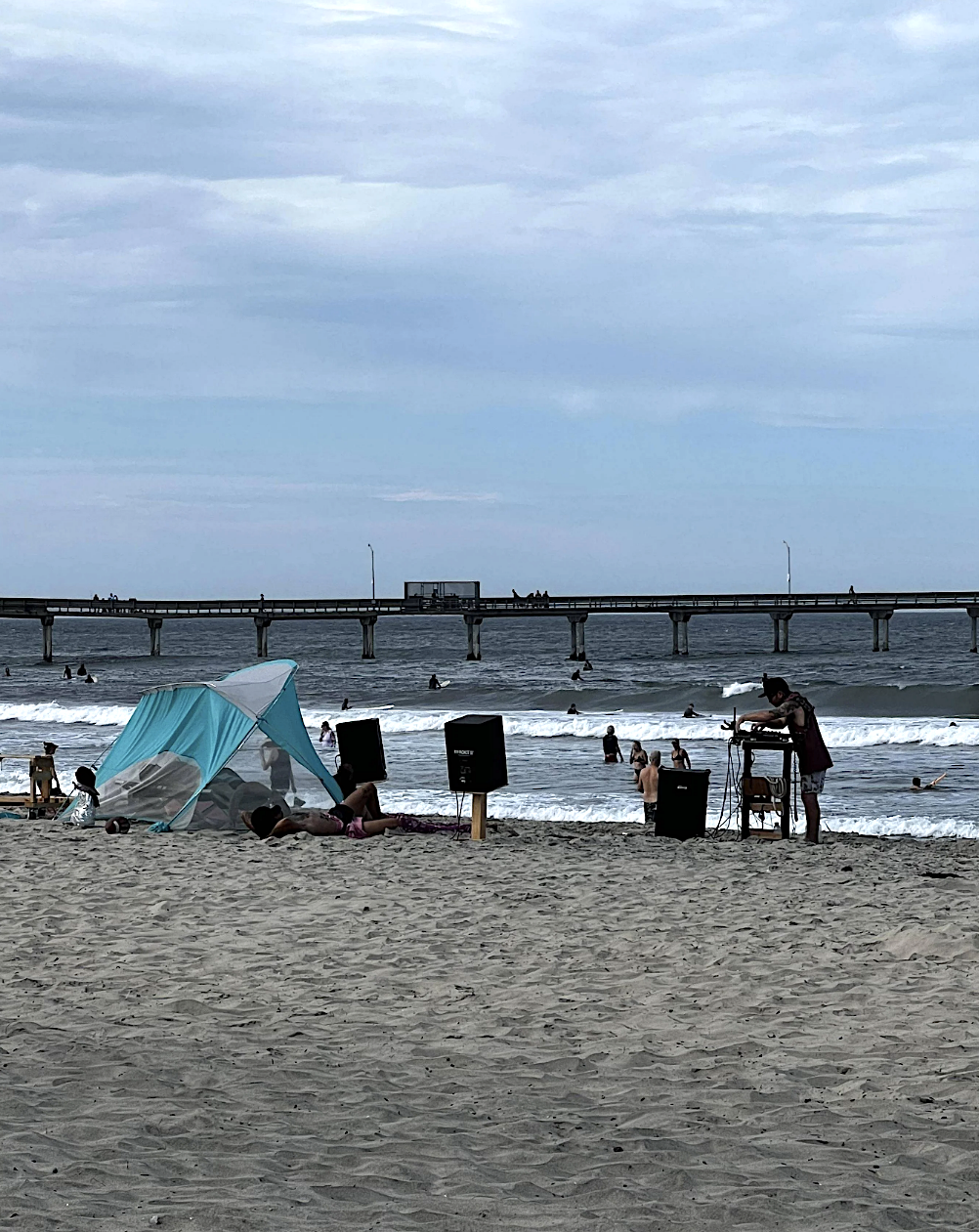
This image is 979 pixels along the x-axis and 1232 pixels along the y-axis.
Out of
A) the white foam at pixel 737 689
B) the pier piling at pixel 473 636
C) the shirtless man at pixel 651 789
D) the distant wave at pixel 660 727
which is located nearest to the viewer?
the shirtless man at pixel 651 789

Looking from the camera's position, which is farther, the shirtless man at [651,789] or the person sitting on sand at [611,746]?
the person sitting on sand at [611,746]

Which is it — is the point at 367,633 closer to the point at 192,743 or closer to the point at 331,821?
the point at 192,743

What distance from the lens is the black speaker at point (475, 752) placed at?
11.4 meters

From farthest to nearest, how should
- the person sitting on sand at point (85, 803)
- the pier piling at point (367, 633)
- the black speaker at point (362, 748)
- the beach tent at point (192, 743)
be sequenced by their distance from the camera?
the pier piling at point (367, 633), the black speaker at point (362, 748), the person sitting on sand at point (85, 803), the beach tent at point (192, 743)

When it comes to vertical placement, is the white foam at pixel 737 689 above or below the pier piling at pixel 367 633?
below

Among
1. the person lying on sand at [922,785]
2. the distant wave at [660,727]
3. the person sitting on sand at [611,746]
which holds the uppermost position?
the person sitting on sand at [611,746]

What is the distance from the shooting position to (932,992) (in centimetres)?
668

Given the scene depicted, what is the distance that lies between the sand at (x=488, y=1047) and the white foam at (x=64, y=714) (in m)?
25.1

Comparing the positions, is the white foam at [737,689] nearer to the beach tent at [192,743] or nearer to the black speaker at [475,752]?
the beach tent at [192,743]

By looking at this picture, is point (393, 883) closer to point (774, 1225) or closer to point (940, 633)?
point (774, 1225)

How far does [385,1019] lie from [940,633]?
106431 mm

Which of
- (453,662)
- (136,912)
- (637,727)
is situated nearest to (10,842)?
(136,912)

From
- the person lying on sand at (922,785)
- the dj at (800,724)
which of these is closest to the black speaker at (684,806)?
the dj at (800,724)

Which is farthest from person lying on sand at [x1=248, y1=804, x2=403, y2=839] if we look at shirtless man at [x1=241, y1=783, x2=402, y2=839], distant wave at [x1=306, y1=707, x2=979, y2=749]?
distant wave at [x1=306, y1=707, x2=979, y2=749]
